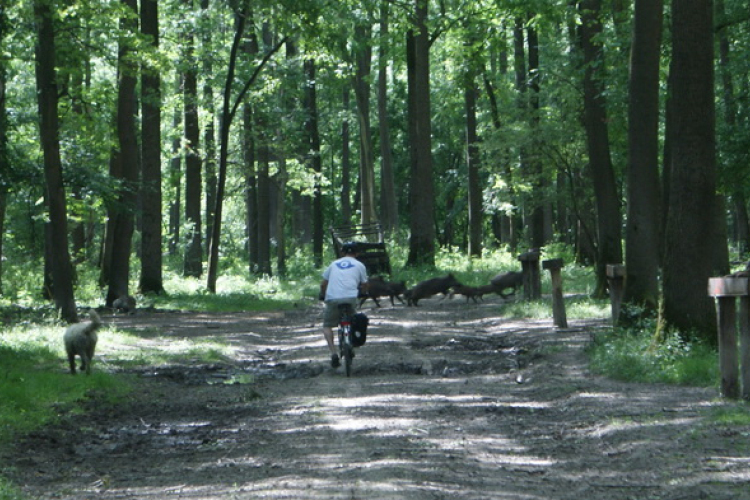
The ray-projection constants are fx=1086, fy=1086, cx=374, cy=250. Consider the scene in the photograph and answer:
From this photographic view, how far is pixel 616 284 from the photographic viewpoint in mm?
18031

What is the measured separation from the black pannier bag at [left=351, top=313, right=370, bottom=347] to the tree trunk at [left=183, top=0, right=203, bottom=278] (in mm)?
19257

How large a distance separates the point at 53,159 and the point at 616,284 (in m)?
10.7

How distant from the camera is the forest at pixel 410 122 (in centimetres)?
1433

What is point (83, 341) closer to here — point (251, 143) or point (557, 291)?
point (557, 291)

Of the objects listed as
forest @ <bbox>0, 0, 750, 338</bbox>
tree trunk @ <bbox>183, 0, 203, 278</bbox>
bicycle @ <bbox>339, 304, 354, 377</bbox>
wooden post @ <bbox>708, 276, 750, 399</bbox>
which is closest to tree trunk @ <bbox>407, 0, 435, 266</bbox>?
forest @ <bbox>0, 0, 750, 338</bbox>

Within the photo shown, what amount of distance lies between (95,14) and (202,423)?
12257 millimetres

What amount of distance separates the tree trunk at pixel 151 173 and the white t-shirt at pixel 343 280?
46.9 ft

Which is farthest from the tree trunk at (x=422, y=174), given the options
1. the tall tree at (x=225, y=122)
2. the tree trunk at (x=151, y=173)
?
the tree trunk at (x=151, y=173)

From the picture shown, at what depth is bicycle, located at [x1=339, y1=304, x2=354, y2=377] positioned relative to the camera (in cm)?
1459

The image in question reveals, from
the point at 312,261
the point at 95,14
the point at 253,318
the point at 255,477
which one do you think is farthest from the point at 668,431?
the point at 312,261

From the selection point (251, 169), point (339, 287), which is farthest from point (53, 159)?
point (251, 169)

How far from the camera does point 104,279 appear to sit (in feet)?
111

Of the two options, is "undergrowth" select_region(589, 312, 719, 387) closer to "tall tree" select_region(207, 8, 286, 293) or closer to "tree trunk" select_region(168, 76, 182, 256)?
"tall tree" select_region(207, 8, 286, 293)

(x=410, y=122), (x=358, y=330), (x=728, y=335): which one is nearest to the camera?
(x=728, y=335)
